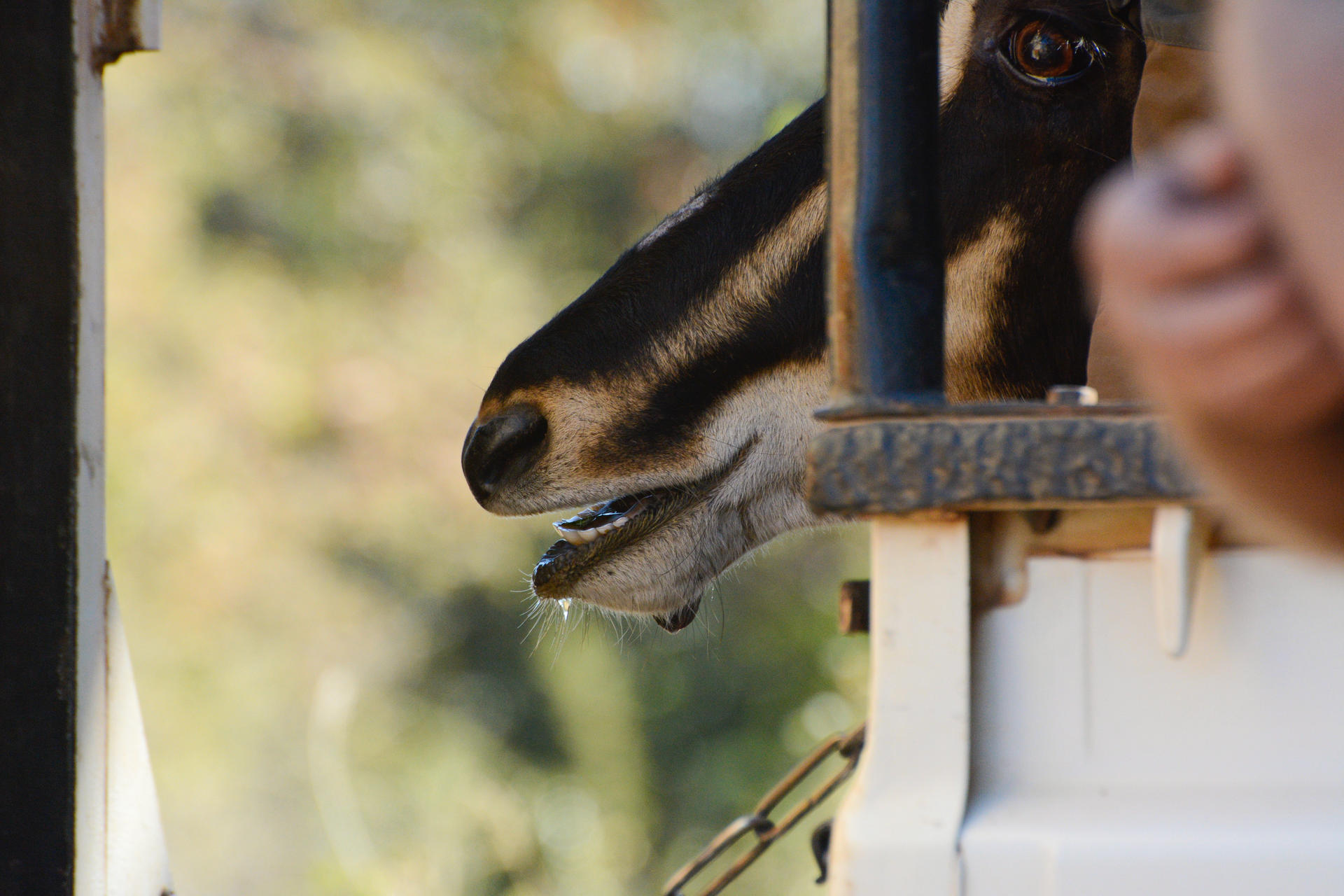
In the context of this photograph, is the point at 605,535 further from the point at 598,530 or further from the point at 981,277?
the point at 981,277

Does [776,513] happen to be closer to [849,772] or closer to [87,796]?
[849,772]

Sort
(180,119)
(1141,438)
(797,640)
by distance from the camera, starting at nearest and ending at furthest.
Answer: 1. (1141,438)
2. (797,640)
3. (180,119)

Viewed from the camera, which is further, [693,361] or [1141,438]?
[693,361]

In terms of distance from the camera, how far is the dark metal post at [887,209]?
930 mm

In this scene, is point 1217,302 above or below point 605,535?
above

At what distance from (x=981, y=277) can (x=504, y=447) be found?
2.51 feet

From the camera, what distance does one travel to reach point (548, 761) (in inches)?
400

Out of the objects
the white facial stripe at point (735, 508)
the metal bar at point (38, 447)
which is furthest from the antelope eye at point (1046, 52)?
the metal bar at point (38, 447)

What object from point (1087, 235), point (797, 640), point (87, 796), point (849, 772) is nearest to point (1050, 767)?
point (1087, 235)

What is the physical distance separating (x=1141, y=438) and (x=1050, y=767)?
238 millimetres

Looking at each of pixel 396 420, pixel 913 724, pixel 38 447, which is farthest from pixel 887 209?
pixel 396 420

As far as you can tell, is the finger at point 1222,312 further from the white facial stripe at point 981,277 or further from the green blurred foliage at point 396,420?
the green blurred foliage at point 396,420

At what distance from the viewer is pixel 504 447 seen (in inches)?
77.7

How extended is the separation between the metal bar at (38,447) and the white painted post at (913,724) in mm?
1001
